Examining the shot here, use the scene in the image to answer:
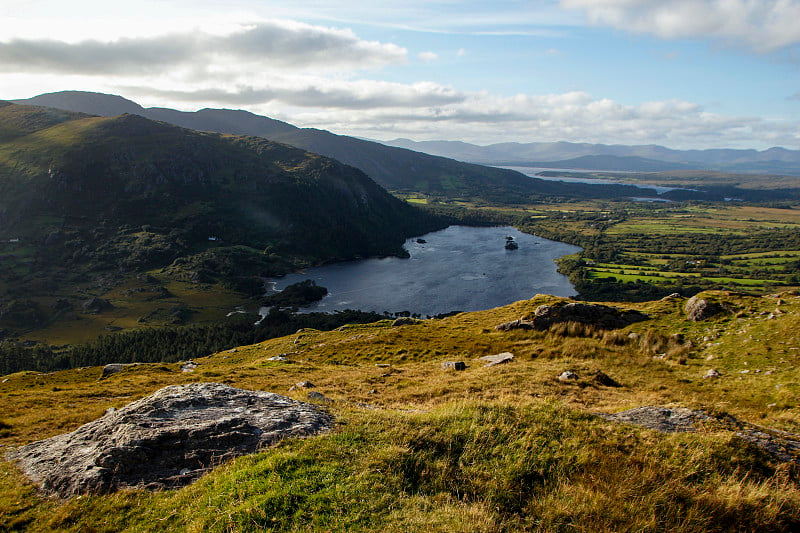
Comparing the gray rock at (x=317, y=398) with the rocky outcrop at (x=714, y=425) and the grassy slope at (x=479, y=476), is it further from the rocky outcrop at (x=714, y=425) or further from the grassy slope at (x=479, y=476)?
the rocky outcrop at (x=714, y=425)

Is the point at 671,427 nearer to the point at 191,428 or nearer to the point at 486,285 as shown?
the point at 191,428

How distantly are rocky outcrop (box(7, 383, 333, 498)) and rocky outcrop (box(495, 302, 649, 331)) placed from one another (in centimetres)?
2448

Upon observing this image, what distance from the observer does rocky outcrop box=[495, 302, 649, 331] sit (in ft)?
105

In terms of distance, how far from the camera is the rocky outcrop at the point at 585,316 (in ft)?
105

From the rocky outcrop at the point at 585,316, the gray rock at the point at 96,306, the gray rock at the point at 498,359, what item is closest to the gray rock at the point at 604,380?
the gray rock at the point at 498,359

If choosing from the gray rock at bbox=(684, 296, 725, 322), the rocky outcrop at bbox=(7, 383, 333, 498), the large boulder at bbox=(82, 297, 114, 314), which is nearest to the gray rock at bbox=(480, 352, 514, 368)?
the rocky outcrop at bbox=(7, 383, 333, 498)

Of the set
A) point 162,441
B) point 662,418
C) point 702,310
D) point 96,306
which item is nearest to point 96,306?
point 96,306

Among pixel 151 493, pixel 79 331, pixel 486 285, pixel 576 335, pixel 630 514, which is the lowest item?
pixel 79 331

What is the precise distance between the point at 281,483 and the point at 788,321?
3114 cm

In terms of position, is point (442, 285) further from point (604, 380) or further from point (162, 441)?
point (162, 441)

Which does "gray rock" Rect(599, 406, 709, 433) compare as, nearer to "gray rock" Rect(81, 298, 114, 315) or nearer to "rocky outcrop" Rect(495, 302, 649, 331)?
"rocky outcrop" Rect(495, 302, 649, 331)

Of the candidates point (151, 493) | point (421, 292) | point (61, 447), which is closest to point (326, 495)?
point (151, 493)

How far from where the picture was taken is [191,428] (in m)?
11.4

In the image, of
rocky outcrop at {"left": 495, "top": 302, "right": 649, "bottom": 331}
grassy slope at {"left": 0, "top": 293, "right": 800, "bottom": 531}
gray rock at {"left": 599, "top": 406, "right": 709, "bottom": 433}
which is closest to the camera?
grassy slope at {"left": 0, "top": 293, "right": 800, "bottom": 531}
